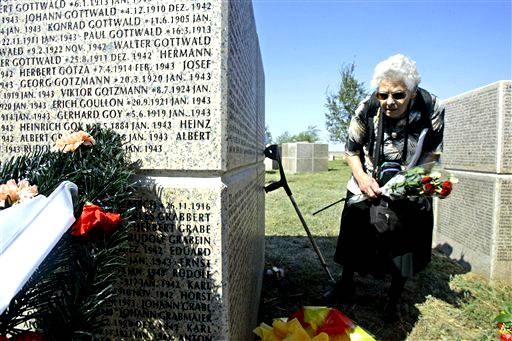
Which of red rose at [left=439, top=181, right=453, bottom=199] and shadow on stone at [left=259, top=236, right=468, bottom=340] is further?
shadow on stone at [left=259, top=236, right=468, bottom=340]

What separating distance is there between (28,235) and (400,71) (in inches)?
102

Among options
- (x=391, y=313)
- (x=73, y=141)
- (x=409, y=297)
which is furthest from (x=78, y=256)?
(x=409, y=297)

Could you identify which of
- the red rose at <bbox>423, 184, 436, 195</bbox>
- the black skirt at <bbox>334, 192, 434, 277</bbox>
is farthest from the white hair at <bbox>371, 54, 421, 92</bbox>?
the black skirt at <bbox>334, 192, 434, 277</bbox>

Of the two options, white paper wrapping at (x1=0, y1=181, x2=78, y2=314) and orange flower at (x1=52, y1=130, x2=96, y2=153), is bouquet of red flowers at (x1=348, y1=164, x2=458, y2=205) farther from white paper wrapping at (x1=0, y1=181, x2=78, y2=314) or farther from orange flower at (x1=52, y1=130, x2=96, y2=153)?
white paper wrapping at (x1=0, y1=181, x2=78, y2=314)

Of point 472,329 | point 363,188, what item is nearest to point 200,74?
point 363,188

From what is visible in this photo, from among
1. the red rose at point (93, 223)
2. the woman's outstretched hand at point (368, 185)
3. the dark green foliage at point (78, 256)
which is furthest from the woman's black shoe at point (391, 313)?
the red rose at point (93, 223)

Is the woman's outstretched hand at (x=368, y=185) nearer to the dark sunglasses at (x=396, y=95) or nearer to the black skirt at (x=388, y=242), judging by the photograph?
the black skirt at (x=388, y=242)

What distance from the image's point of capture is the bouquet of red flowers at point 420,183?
259cm

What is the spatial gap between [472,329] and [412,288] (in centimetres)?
84

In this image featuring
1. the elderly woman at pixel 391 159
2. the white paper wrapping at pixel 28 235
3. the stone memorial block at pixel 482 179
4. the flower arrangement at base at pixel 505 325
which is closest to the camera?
the white paper wrapping at pixel 28 235

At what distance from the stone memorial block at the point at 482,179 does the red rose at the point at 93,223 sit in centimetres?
452

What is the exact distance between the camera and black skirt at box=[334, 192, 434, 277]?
9.88 feet

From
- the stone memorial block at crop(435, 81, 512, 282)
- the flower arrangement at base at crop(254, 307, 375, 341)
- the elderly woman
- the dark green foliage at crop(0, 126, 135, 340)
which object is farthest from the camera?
the stone memorial block at crop(435, 81, 512, 282)

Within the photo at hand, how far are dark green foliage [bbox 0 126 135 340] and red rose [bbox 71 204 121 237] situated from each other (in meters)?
0.06
